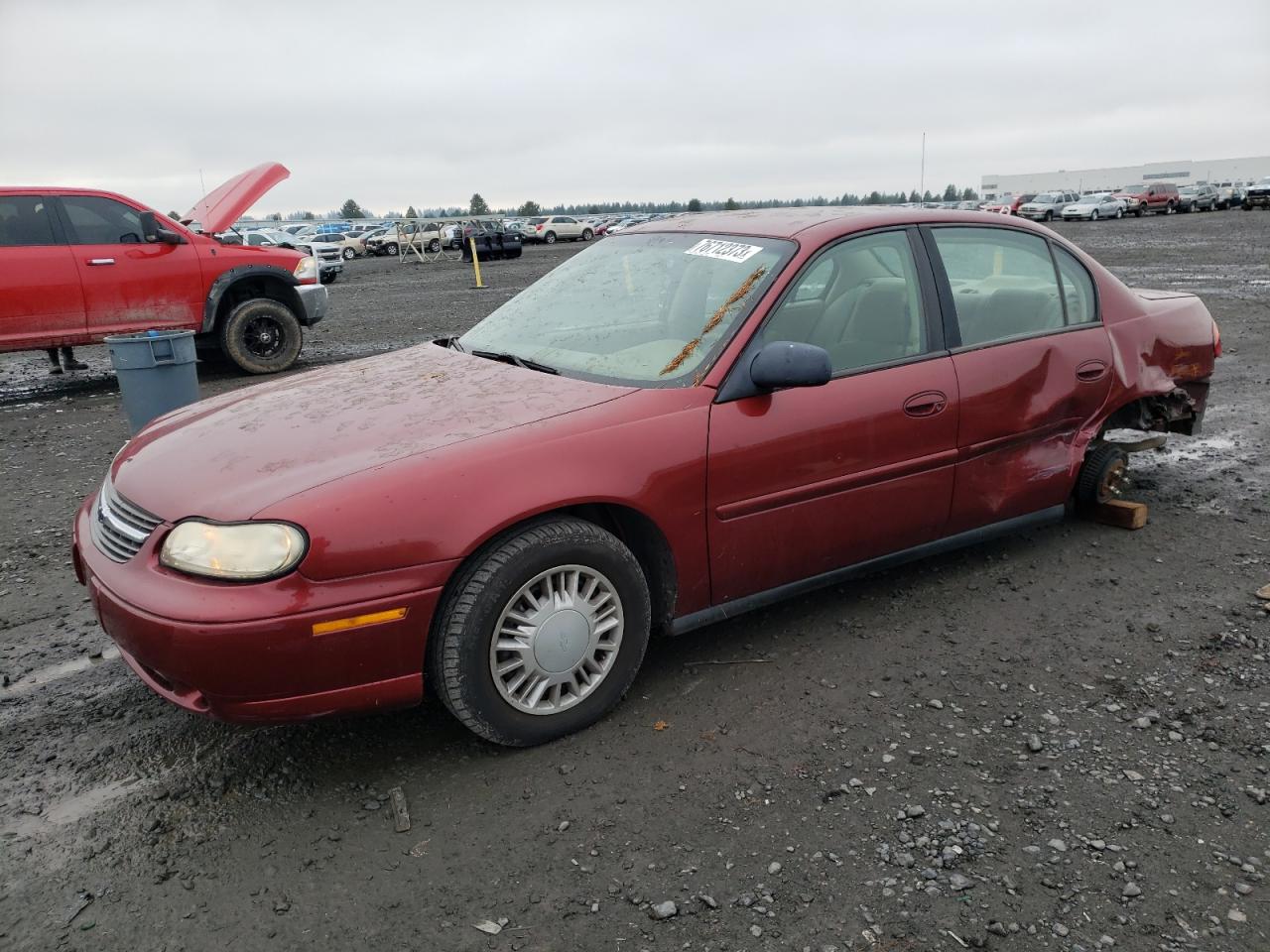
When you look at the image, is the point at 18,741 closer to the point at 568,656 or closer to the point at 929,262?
the point at 568,656

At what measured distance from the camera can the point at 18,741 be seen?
2.94 metres

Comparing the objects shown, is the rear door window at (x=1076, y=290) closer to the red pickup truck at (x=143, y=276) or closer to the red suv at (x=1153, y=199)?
the red pickup truck at (x=143, y=276)

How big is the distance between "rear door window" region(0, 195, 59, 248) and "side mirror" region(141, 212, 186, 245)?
0.77 meters

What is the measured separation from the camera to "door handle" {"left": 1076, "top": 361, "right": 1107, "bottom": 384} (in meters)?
3.98

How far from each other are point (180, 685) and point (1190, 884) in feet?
8.64

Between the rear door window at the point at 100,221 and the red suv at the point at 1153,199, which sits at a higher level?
the red suv at the point at 1153,199

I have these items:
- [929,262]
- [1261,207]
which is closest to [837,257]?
[929,262]

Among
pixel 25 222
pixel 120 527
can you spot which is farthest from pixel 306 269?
pixel 120 527

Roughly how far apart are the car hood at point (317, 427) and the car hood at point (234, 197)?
6649 millimetres

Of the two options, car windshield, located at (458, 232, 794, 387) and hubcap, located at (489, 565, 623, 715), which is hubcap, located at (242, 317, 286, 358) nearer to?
car windshield, located at (458, 232, 794, 387)

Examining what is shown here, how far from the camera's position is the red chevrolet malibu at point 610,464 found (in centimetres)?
246

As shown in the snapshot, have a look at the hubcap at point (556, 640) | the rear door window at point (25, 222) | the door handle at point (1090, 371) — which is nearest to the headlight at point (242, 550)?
the hubcap at point (556, 640)

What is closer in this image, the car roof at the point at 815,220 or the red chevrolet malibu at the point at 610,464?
the red chevrolet malibu at the point at 610,464

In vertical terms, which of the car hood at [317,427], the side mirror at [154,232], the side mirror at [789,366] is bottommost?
the car hood at [317,427]
